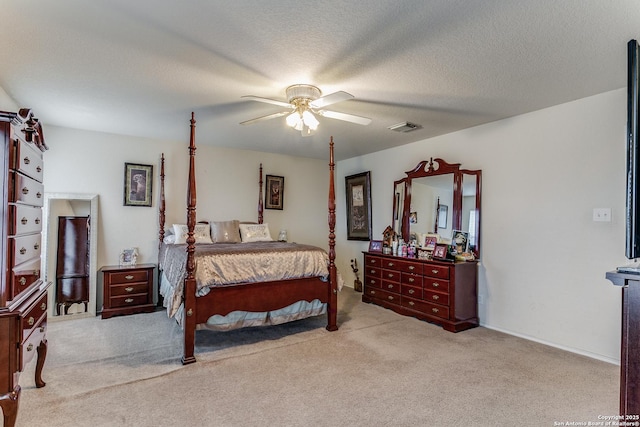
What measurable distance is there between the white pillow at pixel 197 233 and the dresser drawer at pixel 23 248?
2.03 metres

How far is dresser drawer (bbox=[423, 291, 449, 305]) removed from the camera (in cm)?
370

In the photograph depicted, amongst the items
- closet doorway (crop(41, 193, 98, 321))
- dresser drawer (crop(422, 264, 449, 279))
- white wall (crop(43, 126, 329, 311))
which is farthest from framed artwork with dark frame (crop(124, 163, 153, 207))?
dresser drawer (crop(422, 264, 449, 279))

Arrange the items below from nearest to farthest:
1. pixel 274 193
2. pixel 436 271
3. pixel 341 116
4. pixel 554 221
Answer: pixel 341 116, pixel 554 221, pixel 436 271, pixel 274 193

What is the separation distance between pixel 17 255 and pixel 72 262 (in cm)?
279

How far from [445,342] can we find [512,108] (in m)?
2.47

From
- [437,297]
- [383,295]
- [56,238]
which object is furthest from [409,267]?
[56,238]

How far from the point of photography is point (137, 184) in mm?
4648

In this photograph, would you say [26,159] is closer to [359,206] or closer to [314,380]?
[314,380]

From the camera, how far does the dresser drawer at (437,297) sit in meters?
3.70

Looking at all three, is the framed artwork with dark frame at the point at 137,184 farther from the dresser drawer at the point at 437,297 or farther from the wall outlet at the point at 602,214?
the wall outlet at the point at 602,214

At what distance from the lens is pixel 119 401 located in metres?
2.20

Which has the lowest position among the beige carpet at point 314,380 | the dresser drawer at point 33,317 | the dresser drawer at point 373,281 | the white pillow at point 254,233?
the beige carpet at point 314,380

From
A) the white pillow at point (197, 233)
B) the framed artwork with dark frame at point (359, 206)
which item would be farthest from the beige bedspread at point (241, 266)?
the framed artwork with dark frame at point (359, 206)

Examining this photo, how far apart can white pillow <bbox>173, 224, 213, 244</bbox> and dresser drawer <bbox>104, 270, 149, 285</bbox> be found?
62 centimetres
